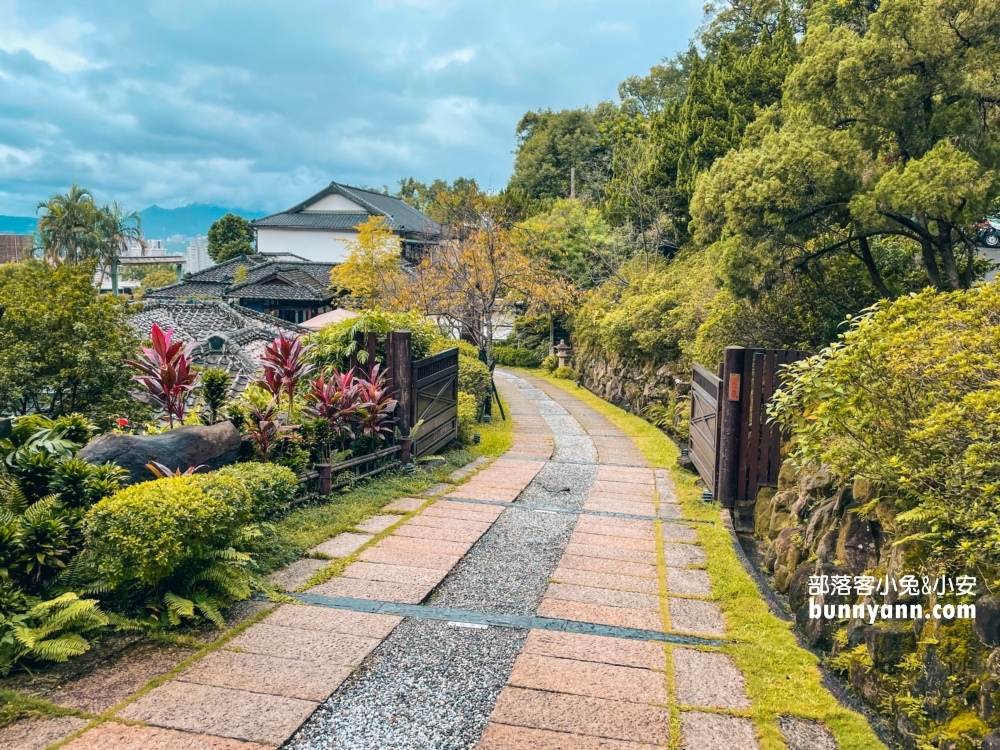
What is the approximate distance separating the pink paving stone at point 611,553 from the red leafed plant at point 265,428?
2836 millimetres

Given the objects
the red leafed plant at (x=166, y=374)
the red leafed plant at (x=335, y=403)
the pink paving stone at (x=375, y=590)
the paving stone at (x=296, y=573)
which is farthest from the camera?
the red leafed plant at (x=335, y=403)

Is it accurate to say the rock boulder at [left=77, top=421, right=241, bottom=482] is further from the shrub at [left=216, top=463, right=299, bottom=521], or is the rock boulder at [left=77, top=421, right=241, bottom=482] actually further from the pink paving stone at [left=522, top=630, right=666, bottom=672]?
the pink paving stone at [left=522, top=630, right=666, bottom=672]

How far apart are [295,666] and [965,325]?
439 cm

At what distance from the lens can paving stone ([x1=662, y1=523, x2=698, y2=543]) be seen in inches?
262

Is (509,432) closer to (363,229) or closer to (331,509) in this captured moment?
(331,509)

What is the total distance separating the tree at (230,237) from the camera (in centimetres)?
5178

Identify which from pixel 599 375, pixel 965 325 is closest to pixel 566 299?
pixel 599 375

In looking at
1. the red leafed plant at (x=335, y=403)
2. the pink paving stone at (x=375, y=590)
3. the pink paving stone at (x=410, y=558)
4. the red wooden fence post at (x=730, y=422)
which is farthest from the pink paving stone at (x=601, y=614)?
the red leafed plant at (x=335, y=403)

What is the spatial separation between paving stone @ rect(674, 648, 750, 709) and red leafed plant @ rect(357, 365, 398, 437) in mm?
4796

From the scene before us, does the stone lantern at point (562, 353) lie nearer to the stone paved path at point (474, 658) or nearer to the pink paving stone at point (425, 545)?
the stone paved path at point (474, 658)

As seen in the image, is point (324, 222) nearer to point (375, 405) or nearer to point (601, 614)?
point (375, 405)

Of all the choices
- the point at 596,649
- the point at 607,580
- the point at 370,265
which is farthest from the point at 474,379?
the point at 370,265

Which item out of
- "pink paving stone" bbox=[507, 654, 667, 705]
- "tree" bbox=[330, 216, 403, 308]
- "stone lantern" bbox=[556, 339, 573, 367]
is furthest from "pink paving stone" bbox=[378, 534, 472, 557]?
"stone lantern" bbox=[556, 339, 573, 367]

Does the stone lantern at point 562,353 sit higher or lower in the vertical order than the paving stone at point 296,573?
higher
